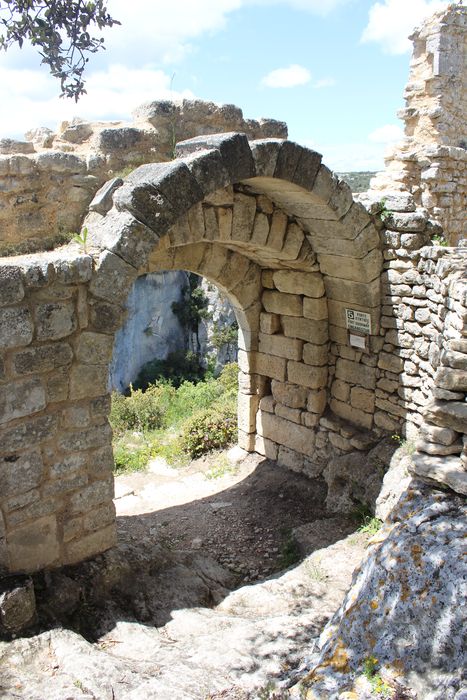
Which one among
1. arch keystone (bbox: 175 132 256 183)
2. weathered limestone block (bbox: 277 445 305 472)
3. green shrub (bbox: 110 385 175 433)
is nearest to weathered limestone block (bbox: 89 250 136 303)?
arch keystone (bbox: 175 132 256 183)

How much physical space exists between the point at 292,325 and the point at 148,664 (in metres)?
4.03

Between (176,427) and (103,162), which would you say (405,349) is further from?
(176,427)

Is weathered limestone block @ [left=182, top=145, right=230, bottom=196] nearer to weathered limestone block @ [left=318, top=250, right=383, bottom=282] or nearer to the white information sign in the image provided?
weathered limestone block @ [left=318, top=250, right=383, bottom=282]

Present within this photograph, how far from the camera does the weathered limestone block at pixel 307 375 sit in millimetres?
6289

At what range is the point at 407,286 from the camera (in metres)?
5.37

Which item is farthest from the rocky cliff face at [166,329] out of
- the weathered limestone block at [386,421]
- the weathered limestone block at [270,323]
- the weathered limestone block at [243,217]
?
the weathered limestone block at [243,217]

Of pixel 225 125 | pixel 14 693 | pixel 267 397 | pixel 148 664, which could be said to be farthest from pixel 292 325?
pixel 14 693

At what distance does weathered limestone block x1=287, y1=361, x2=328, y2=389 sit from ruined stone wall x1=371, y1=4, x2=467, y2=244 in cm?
304

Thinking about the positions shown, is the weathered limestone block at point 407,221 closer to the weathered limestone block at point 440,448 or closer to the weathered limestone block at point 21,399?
the weathered limestone block at point 440,448

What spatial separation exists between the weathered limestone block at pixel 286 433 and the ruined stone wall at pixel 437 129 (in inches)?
140

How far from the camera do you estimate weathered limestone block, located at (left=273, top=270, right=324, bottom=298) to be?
236 inches

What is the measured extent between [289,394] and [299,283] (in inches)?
52.7

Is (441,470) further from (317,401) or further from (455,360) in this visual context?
(317,401)

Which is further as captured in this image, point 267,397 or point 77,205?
point 267,397
